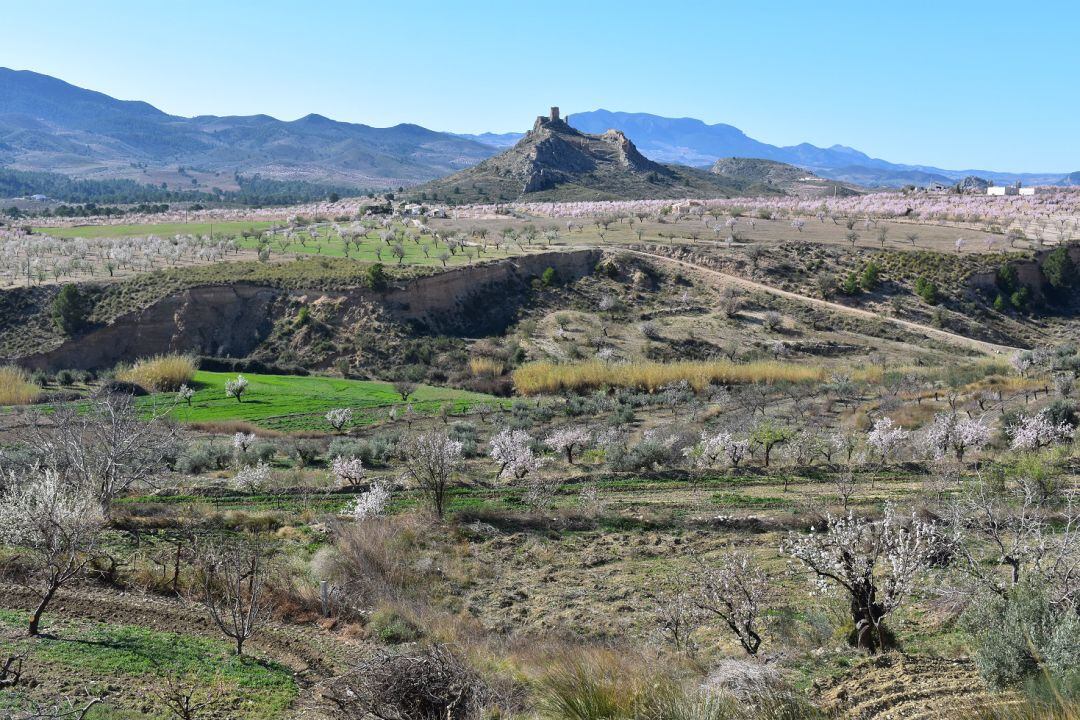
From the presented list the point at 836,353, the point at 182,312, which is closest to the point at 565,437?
the point at 836,353

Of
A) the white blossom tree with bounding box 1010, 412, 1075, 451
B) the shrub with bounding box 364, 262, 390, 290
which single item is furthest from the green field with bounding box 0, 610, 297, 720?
the shrub with bounding box 364, 262, 390, 290

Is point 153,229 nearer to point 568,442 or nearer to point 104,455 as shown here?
point 568,442

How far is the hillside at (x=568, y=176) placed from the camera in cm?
13525

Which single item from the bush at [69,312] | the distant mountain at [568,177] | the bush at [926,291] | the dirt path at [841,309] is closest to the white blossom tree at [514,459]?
the bush at [69,312]

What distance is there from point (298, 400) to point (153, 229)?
198 feet

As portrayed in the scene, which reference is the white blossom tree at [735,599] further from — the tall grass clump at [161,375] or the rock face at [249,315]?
the rock face at [249,315]

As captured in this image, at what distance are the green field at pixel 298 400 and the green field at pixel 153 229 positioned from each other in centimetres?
4608

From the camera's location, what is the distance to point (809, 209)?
112m

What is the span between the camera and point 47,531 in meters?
12.8

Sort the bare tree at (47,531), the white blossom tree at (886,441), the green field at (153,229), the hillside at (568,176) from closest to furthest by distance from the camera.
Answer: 1. the bare tree at (47,531)
2. the white blossom tree at (886,441)
3. the green field at (153,229)
4. the hillside at (568,176)

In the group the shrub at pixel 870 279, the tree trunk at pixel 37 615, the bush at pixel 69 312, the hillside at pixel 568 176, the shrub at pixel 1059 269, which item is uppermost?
the hillside at pixel 568 176

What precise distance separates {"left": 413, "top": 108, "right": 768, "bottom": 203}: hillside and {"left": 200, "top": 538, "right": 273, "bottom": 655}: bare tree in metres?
116

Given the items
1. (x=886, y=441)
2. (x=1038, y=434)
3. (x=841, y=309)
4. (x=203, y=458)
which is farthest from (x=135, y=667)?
(x=841, y=309)

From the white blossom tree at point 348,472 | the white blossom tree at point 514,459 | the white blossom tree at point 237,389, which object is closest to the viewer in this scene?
the white blossom tree at point 348,472
